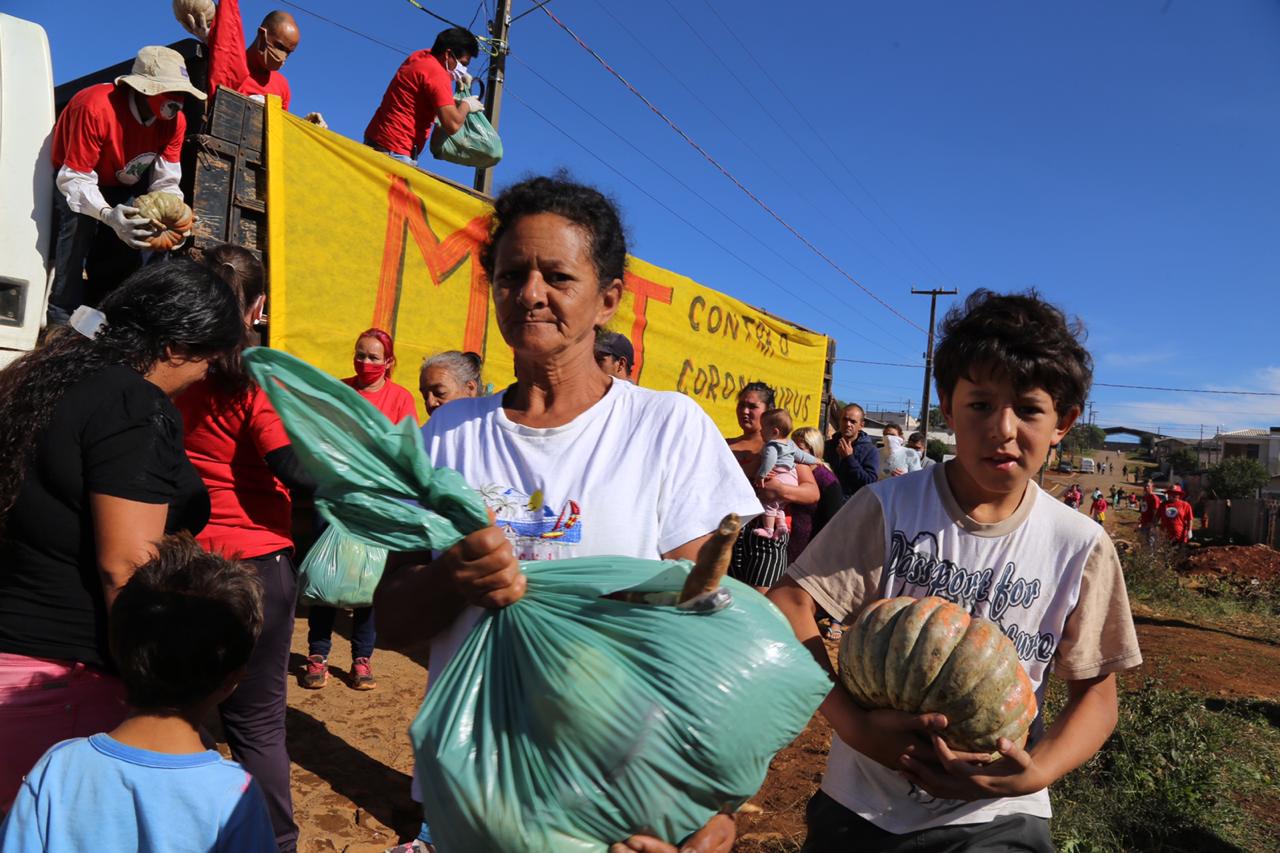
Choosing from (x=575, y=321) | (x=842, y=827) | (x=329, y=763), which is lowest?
(x=329, y=763)

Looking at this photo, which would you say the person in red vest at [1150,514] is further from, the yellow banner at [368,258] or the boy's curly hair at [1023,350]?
the boy's curly hair at [1023,350]

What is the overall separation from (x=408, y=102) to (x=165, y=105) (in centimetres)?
204

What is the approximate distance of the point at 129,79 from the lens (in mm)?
3449

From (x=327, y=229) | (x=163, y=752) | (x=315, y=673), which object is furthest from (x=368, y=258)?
(x=163, y=752)

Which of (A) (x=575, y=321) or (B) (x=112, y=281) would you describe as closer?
(A) (x=575, y=321)

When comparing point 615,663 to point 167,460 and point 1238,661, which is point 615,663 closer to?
point 167,460

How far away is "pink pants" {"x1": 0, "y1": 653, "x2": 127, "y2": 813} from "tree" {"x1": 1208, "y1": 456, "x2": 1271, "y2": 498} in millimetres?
43277

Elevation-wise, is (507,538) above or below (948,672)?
above

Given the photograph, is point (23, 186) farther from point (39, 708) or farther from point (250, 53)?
point (39, 708)

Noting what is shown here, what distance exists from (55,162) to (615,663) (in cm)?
404

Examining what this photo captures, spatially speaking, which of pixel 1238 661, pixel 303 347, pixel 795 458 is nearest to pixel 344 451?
pixel 303 347

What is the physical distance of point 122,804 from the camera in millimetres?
1602

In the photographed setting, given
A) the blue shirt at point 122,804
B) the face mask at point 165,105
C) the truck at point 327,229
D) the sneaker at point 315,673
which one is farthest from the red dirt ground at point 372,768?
the face mask at point 165,105

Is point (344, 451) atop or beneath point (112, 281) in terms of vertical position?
beneath
